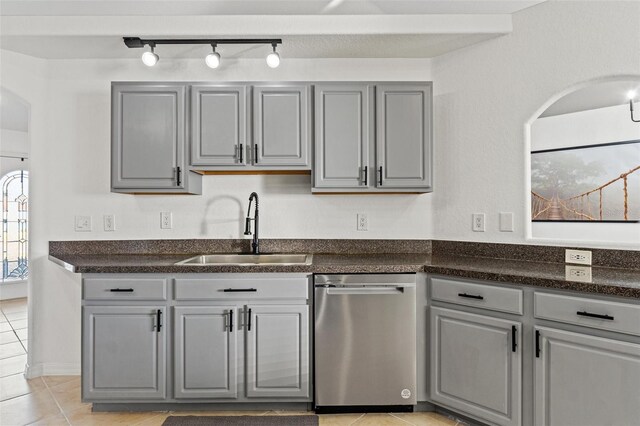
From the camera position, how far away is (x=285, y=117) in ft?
8.31

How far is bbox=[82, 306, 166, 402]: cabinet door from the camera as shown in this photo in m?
2.18

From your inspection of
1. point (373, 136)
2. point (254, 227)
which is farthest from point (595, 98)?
point (254, 227)

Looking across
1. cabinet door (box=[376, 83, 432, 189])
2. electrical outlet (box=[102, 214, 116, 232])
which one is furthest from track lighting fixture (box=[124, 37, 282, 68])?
electrical outlet (box=[102, 214, 116, 232])

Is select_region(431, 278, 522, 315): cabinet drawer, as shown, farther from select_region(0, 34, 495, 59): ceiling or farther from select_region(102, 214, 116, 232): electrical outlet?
select_region(102, 214, 116, 232): electrical outlet

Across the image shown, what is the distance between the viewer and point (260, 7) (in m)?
2.40

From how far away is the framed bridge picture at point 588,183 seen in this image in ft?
8.71

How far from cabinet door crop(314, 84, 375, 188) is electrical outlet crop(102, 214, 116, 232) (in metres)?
1.69

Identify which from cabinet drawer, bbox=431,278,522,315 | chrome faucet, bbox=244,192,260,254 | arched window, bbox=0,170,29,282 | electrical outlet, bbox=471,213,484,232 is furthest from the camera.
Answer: arched window, bbox=0,170,29,282

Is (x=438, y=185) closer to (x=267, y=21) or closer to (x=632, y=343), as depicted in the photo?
(x=632, y=343)

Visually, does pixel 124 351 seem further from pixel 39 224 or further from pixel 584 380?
pixel 584 380

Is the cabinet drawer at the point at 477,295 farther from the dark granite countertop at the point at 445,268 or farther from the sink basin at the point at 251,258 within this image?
the sink basin at the point at 251,258

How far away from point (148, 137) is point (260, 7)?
119cm

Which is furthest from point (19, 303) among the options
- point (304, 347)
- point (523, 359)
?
point (523, 359)

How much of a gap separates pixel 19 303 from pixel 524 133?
6434 millimetres
